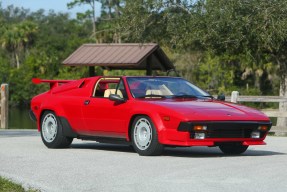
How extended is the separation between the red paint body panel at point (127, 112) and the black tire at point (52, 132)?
140mm

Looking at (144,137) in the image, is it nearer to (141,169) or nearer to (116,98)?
(116,98)

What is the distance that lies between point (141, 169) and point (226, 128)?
226 centimetres

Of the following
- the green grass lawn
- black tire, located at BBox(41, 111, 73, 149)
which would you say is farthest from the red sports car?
the green grass lawn

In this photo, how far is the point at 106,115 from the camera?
13.7 m

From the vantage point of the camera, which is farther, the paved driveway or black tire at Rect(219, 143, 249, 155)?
black tire at Rect(219, 143, 249, 155)

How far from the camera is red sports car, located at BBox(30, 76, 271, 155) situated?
12398 millimetres

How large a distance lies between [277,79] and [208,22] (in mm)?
42832

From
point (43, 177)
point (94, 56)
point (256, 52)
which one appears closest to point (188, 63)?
point (94, 56)

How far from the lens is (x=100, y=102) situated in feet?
45.3

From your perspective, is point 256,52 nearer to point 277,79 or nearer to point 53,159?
point 53,159

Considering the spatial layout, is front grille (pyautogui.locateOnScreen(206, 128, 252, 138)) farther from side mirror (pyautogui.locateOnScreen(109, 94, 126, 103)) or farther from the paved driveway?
side mirror (pyautogui.locateOnScreen(109, 94, 126, 103))

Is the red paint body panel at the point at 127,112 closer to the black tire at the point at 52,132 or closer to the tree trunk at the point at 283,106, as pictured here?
the black tire at the point at 52,132

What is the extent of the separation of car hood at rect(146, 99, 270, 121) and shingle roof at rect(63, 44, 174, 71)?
64.9 feet

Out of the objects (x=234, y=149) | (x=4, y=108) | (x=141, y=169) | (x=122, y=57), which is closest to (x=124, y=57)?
(x=122, y=57)
